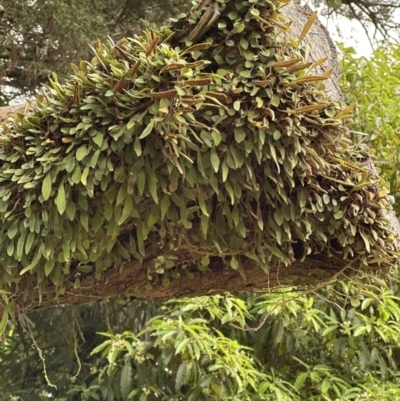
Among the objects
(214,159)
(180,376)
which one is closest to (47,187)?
(214,159)

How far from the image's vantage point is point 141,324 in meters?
2.32

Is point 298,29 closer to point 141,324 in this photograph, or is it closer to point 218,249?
point 218,249

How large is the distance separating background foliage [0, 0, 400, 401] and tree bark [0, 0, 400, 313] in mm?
525

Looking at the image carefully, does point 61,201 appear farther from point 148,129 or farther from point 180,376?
point 180,376

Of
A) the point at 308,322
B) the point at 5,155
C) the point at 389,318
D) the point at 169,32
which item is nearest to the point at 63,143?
the point at 5,155

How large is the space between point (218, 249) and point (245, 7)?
0.37 m

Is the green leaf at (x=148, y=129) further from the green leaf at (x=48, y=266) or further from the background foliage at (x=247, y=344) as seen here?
the background foliage at (x=247, y=344)

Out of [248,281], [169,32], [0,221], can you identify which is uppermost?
[169,32]

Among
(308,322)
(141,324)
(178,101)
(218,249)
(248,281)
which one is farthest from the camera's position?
(141,324)

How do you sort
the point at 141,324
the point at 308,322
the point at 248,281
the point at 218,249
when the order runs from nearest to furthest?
1. the point at 218,249
2. the point at 248,281
3. the point at 308,322
4. the point at 141,324

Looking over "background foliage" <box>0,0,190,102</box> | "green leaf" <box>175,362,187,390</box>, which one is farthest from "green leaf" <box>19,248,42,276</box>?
"background foliage" <box>0,0,190,102</box>

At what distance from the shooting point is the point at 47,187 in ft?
2.75

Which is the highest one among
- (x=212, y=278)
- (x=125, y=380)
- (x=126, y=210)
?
(x=126, y=210)

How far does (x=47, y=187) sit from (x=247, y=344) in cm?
144
